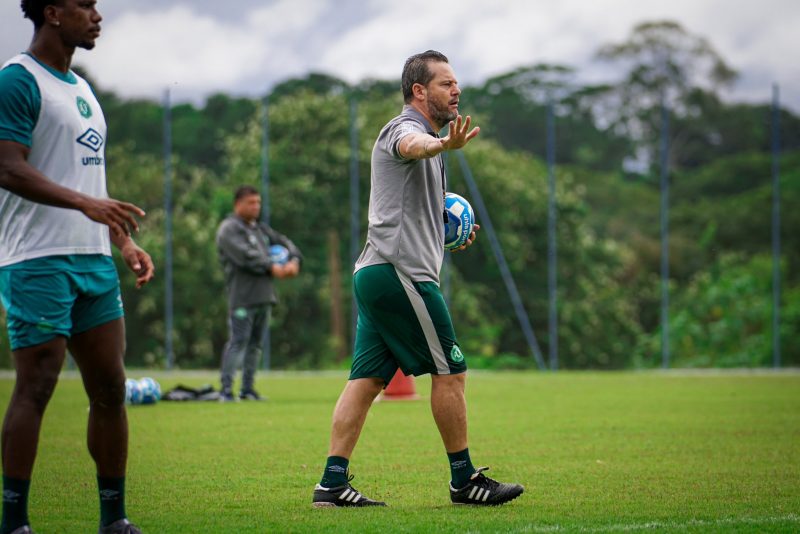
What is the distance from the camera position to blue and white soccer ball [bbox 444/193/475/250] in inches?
251

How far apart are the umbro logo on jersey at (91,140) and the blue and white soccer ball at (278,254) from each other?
326 inches

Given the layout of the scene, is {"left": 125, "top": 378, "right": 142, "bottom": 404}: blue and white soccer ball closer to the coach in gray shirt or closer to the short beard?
the coach in gray shirt

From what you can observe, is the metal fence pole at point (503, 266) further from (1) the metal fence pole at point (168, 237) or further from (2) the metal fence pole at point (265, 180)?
(1) the metal fence pole at point (168, 237)

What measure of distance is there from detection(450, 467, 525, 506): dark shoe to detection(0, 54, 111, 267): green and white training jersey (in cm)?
210

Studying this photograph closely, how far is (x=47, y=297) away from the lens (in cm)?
452

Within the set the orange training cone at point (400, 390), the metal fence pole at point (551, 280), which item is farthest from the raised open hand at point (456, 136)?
the metal fence pole at point (551, 280)

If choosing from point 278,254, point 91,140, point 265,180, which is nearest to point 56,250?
point 91,140

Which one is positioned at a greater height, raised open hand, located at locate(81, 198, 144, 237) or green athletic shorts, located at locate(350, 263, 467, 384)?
raised open hand, located at locate(81, 198, 144, 237)

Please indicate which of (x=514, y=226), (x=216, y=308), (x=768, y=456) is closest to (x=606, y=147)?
(x=514, y=226)

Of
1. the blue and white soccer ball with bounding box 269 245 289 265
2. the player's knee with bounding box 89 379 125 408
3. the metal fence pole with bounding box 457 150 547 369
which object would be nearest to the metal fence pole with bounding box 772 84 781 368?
the metal fence pole with bounding box 457 150 547 369

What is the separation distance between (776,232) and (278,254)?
40.5ft

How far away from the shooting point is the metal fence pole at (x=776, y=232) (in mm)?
22219

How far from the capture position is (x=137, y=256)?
16.0 feet

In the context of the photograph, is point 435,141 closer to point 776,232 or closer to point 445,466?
point 445,466
